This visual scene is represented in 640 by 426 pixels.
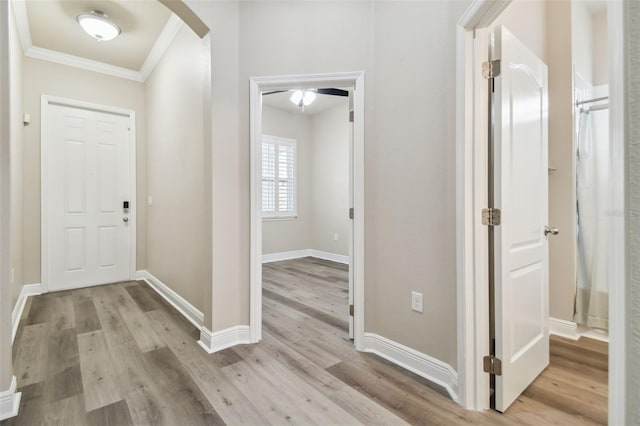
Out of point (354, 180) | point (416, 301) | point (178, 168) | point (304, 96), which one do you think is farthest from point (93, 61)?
point (416, 301)

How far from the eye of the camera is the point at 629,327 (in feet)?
Answer: 1.78

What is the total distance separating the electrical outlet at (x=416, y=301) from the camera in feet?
6.02

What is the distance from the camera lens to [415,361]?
186 cm

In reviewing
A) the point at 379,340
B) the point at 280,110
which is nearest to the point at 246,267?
the point at 379,340

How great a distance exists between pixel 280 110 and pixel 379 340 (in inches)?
190

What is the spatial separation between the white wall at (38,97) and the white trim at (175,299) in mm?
1147

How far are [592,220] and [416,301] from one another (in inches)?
73.2

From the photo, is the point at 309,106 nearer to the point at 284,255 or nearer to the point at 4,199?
the point at 284,255

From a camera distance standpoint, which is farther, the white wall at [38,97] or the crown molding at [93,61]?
the white wall at [38,97]

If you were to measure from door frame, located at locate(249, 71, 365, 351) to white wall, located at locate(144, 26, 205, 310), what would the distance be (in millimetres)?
399

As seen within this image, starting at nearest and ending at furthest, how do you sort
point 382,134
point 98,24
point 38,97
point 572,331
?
point 382,134 → point 572,331 → point 98,24 → point 38,97

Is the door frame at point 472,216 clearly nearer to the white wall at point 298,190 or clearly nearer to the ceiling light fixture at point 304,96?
the ceiling light fixture at point 304,96

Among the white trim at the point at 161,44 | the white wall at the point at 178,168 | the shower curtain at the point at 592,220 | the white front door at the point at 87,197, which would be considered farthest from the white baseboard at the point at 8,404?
the shower curtain at the point at 592,220

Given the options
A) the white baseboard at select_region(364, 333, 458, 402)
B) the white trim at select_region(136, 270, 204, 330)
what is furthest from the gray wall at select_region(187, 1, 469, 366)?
the white trim at select_region(136, 270, 204, 330)
